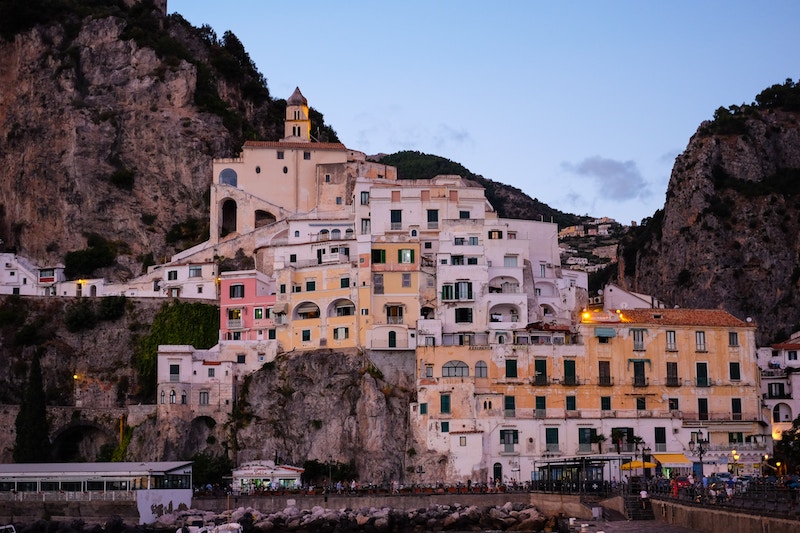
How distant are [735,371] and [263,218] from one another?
35.8 meters

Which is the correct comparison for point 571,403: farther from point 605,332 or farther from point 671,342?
point 671,342

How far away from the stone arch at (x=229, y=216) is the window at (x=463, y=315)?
23333 millimetres

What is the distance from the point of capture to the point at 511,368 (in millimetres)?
79625

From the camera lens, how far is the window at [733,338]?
8138cm

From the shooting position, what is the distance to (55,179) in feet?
353

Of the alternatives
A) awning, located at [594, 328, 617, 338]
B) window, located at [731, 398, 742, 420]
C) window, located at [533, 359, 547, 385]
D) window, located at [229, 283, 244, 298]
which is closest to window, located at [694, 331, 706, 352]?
window, located at [731, 398, 742, 420]

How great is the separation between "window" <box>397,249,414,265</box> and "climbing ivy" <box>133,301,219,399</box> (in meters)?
13.0

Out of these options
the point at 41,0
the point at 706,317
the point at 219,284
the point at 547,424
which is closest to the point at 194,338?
the point at 219,284

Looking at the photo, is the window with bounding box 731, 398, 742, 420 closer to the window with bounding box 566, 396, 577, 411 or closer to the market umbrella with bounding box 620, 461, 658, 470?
the window with bounding box 566, 396, 577, 411

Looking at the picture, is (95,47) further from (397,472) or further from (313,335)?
(397,472)

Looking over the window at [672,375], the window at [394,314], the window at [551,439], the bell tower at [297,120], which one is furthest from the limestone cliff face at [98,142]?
the window at [672,375]

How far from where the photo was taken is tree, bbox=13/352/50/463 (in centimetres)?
8069

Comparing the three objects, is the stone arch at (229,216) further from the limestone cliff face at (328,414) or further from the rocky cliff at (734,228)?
the rocky cliff at (734,228)

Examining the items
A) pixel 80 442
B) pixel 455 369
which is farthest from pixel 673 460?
pixel 80 442
